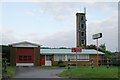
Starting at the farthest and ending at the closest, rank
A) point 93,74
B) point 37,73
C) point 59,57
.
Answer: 1. point 59,57
2. point 37,73
3. point 93,74

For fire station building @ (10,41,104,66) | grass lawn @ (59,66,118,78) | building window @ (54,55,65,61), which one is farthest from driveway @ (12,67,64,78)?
building window @ (54,55,65,61)

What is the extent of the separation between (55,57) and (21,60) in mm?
6702

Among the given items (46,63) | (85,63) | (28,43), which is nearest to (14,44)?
(28,43)

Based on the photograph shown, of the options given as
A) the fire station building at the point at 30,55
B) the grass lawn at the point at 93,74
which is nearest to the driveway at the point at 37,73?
the grass lawn at the point at 93,74

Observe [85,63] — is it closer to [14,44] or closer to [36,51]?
[36,51]

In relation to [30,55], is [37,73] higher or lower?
lower

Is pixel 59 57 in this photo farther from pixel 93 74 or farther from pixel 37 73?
pixel 93 74

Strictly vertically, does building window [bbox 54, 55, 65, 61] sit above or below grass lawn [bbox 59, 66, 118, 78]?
below

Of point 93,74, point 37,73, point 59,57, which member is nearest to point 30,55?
point 59,57

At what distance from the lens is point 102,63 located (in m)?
52.4

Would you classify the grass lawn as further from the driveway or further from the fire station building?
the fire station building

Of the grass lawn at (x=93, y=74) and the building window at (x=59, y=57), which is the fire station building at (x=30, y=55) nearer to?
the building window at (x=59, y=57)

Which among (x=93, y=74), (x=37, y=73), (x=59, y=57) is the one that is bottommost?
(x=37, y=73)

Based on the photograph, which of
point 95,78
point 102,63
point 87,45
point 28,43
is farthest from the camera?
point 87,45
